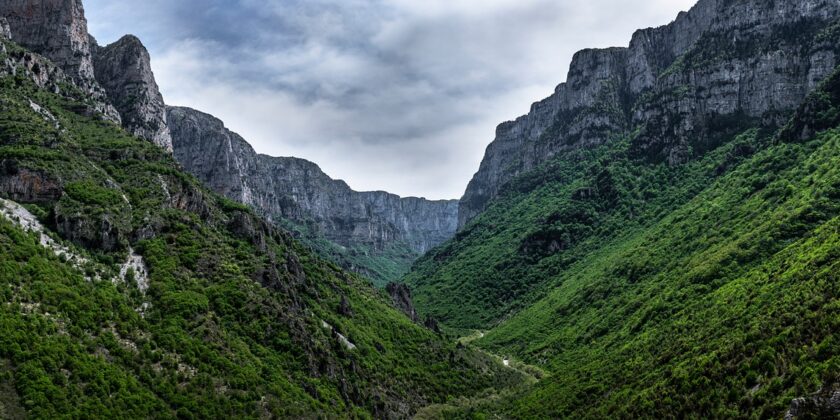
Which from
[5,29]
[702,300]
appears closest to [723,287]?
[702,300]

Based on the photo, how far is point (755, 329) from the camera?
58.2 m

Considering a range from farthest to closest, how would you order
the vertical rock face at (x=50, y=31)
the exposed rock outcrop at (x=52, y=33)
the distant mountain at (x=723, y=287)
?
the vertical rock face at (x=50, y=31)
the exposed rock outcrop at (x=52, y=33)
the distant mountain at (x=723, y=287)

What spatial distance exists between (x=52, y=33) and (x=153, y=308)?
128631 millimetres

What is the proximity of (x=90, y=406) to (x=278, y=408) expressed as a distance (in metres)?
19.0

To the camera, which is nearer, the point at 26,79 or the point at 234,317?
the point at 234,317

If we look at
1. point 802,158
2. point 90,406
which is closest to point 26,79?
point 90,406

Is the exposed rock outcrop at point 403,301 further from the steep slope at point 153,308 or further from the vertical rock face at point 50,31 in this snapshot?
the vertical rock face at point 50,31

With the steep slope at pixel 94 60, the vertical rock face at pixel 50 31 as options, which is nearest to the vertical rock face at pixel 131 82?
the steep slope at pixel 94 60

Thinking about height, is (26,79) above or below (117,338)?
above

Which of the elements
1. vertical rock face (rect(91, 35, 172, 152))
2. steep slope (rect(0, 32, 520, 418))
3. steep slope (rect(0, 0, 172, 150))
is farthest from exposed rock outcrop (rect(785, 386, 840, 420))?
vertical rock face (rect(91, 35, 172, 152))

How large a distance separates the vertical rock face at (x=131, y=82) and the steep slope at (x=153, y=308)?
52.0 m

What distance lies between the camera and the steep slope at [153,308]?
48750 millimetres

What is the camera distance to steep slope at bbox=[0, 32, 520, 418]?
48750mm

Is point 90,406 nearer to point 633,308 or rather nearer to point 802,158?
point 633,308
